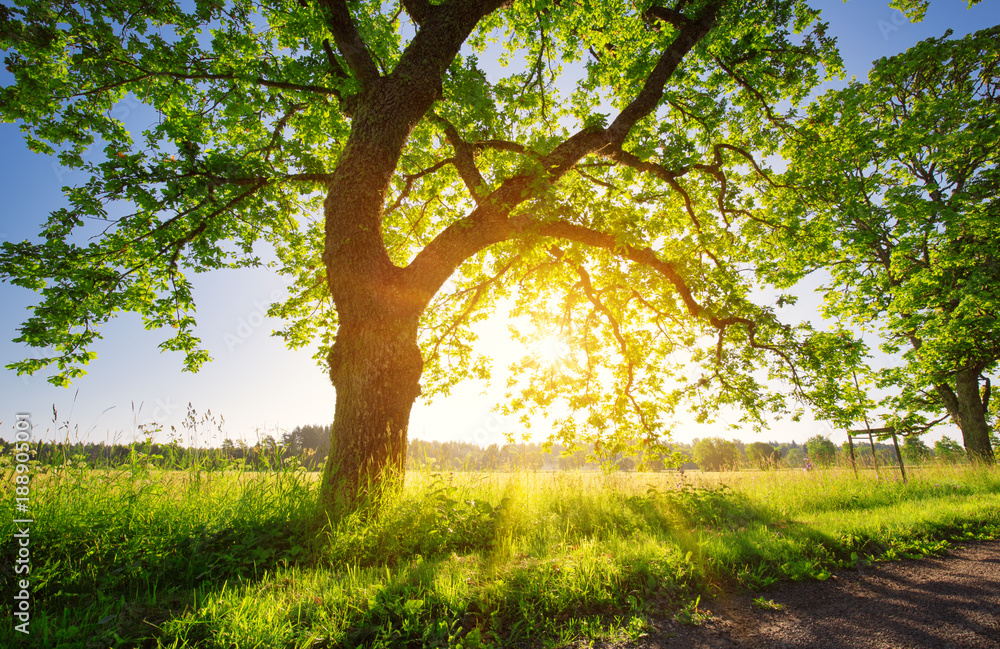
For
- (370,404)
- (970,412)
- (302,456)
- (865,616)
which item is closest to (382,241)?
(370,404)

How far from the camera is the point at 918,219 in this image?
10281mm

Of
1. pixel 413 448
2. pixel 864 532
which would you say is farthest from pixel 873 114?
pixel 413 448

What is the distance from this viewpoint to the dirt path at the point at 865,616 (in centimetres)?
255

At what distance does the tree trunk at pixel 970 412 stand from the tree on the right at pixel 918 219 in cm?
4

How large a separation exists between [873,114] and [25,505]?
21936 mm

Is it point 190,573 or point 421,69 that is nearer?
point 190,573

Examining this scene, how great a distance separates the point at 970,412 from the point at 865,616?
18.1 metres

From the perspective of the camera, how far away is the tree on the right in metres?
8.71

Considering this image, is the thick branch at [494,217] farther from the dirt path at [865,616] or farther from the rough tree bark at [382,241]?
the dirt path at [865,616]

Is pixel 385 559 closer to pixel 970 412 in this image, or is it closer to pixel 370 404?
pixel 370 404

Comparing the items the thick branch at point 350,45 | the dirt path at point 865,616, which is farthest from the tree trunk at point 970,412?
the thick branch at point 350,45

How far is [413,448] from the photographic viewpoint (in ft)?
18.6

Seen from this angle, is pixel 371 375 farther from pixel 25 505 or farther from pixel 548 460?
pixel 548 460

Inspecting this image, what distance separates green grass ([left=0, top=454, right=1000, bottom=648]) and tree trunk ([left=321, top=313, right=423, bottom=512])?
32cm
